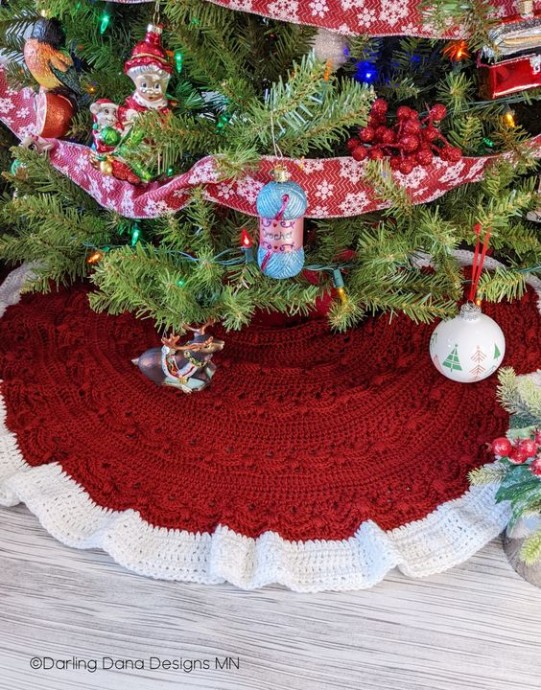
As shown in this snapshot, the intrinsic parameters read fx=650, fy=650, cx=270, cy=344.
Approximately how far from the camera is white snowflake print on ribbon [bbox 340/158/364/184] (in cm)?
82

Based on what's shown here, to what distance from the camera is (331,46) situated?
2.60ft

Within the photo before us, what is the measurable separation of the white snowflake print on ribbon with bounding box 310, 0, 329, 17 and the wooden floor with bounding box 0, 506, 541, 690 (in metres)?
0.65

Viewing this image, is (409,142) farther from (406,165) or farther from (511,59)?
(511,59)

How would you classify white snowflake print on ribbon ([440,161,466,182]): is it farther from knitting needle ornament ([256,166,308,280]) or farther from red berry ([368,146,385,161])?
knitting needle ornament ([256,166,308,280])

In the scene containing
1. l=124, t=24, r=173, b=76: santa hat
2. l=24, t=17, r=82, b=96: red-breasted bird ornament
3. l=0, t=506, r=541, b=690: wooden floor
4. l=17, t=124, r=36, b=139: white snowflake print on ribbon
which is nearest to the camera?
l=0, t=506, r=541, b=690: wooden floor

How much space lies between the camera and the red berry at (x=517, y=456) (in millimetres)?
712

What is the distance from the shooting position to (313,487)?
0.83 meters

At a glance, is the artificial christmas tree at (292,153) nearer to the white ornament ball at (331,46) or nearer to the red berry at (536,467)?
the white ornament ball at (331,46)

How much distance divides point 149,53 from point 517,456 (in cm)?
64

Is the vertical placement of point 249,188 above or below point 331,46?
below

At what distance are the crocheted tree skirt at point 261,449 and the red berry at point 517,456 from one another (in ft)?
0.33

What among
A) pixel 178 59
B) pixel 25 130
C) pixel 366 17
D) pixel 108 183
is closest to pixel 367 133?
pixel 366 17

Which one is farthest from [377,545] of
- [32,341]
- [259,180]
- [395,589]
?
[32,341]

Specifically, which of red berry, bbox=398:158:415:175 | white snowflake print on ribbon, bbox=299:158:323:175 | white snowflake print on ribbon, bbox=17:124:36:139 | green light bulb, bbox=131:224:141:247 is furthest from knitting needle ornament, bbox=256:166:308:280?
white snowflake print on ribbon, bbox=17:124:36:139
